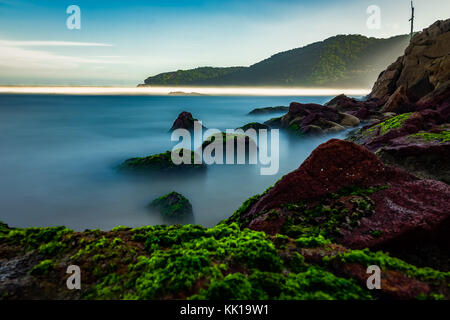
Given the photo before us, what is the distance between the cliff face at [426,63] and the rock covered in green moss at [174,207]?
21276 millimetres

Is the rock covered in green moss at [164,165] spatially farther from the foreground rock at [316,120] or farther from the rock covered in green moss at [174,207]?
the foreground rock at [316,120]

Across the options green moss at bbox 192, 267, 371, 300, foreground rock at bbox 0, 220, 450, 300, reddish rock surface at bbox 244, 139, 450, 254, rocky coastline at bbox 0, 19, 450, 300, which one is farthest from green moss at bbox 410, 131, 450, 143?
green moss at bbox 192, 267, 371, 300

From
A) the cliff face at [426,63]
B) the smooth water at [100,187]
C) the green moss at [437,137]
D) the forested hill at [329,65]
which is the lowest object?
the smooth water at [100,187]

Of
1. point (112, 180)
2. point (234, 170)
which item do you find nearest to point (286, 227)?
point (234, 170)

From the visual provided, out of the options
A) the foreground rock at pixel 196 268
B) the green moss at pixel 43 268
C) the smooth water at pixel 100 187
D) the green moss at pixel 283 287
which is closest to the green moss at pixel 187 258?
the foreground rock at pixel 196 268

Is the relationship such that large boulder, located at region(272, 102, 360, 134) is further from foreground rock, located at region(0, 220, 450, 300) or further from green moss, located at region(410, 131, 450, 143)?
foreground rock, located at region(0, 220, 450, 300)

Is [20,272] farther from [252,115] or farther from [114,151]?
[252,115]

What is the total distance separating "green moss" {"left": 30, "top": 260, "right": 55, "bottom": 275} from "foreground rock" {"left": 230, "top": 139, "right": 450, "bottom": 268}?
2.81 meters

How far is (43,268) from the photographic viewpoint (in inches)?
105

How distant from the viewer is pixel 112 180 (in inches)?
531

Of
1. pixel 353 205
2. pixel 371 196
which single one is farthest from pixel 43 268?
pixel 371 196

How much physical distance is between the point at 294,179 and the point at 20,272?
4148mm

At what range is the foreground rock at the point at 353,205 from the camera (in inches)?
137

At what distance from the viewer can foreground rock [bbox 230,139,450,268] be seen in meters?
3.47
